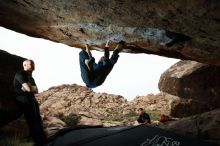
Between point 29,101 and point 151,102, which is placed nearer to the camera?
point 29,101

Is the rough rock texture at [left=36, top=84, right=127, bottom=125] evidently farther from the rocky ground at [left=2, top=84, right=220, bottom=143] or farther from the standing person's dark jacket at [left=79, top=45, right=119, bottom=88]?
the standing person's dark jacket at [left=79, top=45, right=119, bottom=88]

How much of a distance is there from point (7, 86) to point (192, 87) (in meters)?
12.9

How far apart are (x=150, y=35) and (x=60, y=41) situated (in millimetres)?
5037

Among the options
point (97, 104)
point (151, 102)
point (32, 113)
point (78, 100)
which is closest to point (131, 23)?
point (32, 113)

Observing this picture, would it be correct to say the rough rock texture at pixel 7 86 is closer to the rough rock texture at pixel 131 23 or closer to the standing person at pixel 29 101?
the rough rock texture at pixel 131 23

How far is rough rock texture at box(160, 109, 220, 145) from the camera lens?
29.9 feet

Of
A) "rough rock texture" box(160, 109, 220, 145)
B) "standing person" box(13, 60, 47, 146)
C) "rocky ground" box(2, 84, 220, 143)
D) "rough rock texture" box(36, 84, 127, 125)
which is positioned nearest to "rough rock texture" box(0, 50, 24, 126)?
"standing person" box(13, 60, 47, 146)

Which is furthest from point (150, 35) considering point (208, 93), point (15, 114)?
point (208, 93)

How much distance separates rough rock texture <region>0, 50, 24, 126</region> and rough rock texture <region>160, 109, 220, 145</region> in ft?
19.3

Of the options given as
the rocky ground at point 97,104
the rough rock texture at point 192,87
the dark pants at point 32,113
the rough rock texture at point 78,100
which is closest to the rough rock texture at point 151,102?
the rocky ground at point 97,104

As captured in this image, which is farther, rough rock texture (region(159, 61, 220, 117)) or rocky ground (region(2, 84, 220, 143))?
rocky ground (region(2, 84, 220, 143))

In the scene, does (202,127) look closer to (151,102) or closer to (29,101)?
(29,101)

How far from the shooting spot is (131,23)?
416 inches

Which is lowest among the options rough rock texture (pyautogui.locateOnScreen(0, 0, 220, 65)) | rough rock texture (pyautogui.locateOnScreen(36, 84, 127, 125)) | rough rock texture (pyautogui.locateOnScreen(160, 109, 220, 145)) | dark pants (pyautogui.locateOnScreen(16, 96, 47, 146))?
rough rock texture (pyautogui.locateOnScreen(160, 109, 220, 145))
